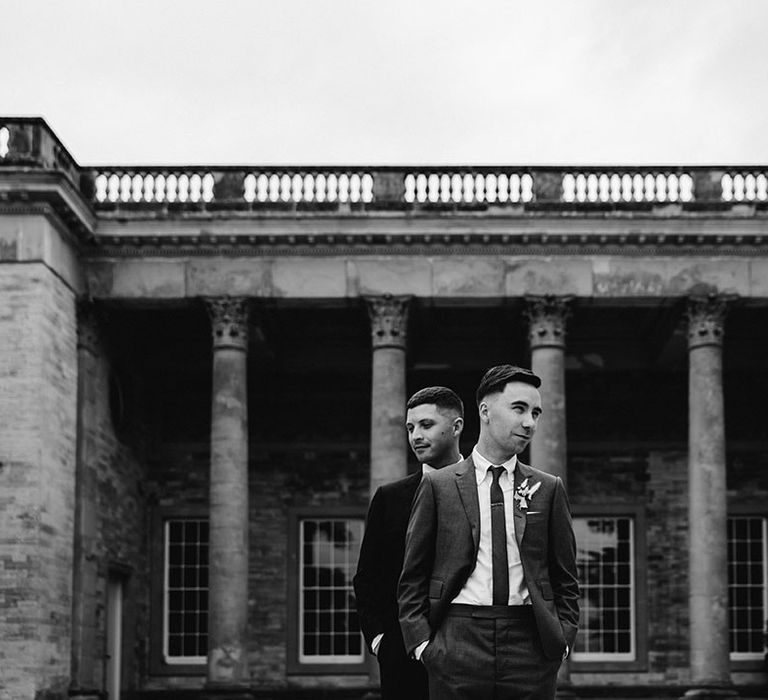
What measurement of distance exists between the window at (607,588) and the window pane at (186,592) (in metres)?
8.43

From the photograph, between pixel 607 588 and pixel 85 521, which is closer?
pixel 85 521

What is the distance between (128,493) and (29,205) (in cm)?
853

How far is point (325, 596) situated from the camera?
1324 inches

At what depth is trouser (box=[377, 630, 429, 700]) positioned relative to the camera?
7973 millimetres

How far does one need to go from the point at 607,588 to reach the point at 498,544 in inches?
1105

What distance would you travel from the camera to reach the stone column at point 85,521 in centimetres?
2658

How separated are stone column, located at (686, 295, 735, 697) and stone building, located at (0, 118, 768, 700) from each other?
50 millimetres

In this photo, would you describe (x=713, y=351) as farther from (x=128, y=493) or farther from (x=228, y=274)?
(x=128, y=493)

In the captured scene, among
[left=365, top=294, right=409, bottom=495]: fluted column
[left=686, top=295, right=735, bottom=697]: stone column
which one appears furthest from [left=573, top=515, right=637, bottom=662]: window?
[left=365, top=294, right=409, bottom=495]: fluted column

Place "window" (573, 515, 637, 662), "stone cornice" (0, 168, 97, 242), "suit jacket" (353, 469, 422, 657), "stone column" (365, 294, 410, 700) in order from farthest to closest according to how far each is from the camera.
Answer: "window" (573, 515, 637, 662) → "stone column" (365, 294, 410, 700) → "stone cornice" (0, 168, 97, 242) → "suit jacket" (353, 469, 422, 657)

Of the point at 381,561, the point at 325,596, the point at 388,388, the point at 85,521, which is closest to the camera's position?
the point at 381,561

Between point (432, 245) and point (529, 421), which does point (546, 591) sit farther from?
point (432, 245)

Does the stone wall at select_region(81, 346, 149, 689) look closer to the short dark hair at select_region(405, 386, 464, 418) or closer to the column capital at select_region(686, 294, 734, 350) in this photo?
the column capital at select_region(686, 294, 734, 350)

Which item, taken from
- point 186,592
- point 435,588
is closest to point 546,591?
point 435,588
